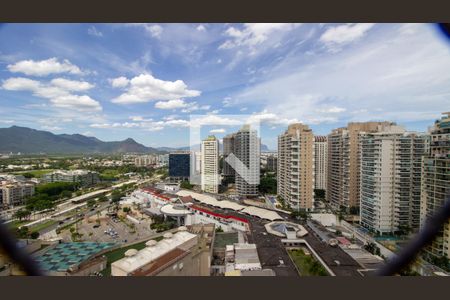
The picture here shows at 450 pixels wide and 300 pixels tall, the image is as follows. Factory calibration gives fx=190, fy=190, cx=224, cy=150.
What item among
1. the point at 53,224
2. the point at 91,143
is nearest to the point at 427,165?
the point at 53,224

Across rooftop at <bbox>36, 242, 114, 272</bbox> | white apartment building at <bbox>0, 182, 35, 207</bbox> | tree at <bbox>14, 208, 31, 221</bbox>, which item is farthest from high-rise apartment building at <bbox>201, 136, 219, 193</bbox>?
white apartment building at <bbox>0, 182, 35, 207</bbox>

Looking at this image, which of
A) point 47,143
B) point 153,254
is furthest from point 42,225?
point 153,254

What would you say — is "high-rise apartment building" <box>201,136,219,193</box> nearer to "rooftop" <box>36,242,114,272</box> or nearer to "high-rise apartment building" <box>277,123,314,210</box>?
"high-rise apartment building" <box>277,123,314,210</box>

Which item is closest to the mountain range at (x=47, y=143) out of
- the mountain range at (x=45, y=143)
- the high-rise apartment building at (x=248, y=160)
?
the mountain range at (x=45, y=143)

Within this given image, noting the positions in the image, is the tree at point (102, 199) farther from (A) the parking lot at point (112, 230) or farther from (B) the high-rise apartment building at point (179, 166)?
(B) the high-rise apartment building at point (179, 166)

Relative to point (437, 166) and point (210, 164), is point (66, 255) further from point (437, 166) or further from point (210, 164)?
point (210, 164)

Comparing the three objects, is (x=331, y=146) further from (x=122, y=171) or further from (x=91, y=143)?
(x=122, y=171)
